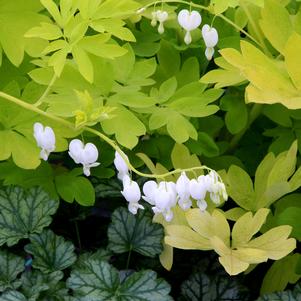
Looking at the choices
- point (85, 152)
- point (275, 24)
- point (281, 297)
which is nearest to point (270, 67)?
point (275, 24)

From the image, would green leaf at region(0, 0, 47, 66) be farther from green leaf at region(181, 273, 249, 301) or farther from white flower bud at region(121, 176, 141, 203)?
green leaf at region(181, 273, 249, 301)

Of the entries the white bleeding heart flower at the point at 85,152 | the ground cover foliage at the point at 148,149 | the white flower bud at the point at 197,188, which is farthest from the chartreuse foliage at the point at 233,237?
the white bleeding heart flower at the point at 85,152

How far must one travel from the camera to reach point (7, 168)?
1623 millimetres

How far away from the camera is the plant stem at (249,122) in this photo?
1686 millimetres

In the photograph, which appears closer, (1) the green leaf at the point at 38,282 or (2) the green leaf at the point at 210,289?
(1) the green leaf at the point at 38,282

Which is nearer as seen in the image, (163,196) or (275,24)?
(163,196)

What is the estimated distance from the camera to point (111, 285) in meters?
1.43

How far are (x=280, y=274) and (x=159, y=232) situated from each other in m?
0.31

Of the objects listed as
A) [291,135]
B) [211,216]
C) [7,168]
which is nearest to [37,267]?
[7,168]

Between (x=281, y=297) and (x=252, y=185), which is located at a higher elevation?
(x=252, y=185)

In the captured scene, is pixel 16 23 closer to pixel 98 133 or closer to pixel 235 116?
pixel 98 133

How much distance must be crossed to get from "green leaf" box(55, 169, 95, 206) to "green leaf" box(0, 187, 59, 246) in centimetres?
5

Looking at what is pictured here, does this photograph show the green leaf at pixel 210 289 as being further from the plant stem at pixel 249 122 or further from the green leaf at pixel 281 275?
the plant stem at pixel 249 122

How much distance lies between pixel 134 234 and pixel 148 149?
0.23 meters
